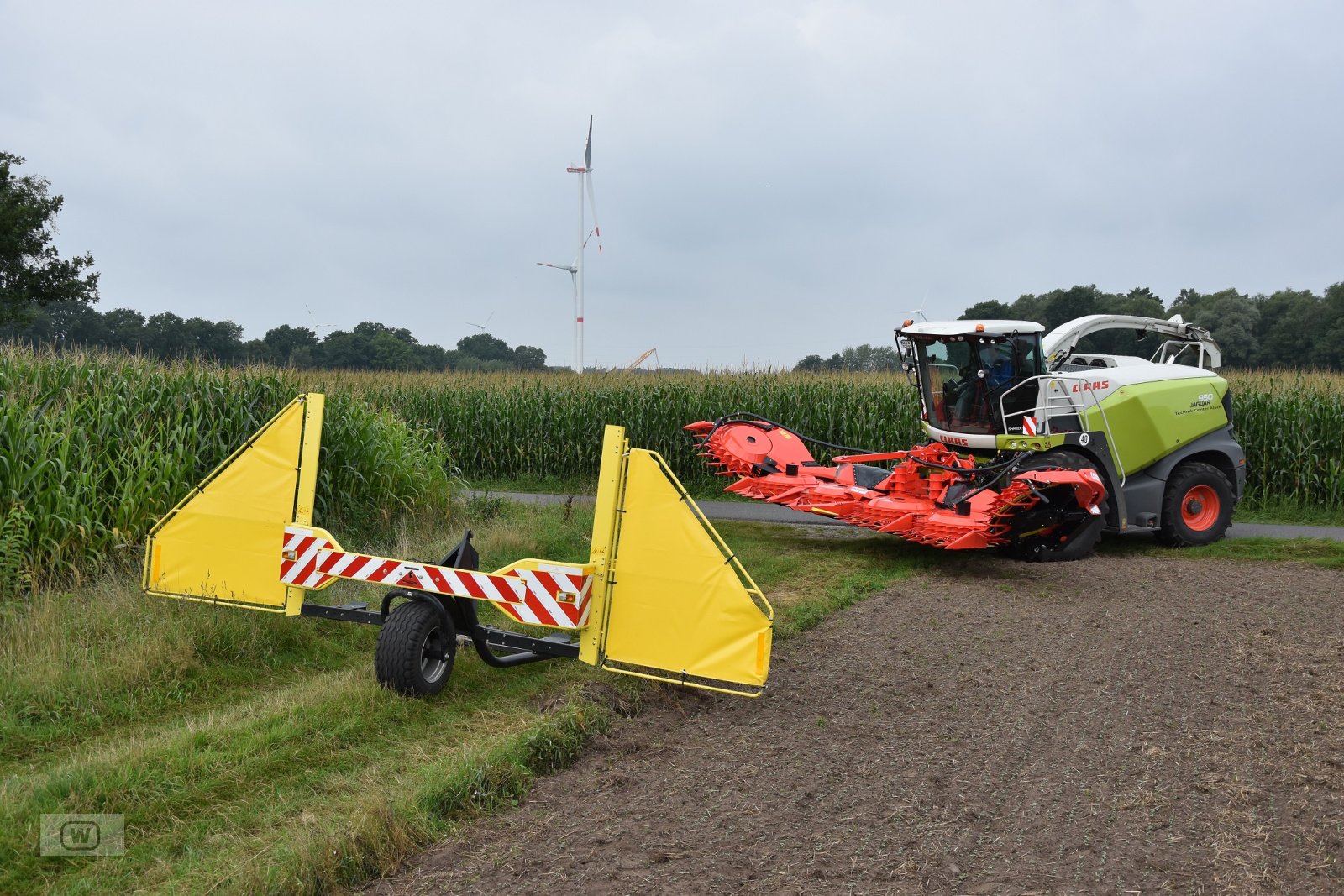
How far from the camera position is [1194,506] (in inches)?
498

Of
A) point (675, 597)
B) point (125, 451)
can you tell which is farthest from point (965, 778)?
point (125, 451)

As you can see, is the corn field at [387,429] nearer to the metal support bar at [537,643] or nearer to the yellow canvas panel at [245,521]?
the yellow canvas panel at [245,521]

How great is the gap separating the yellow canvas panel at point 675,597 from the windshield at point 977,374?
722 cm

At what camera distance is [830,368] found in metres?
20.6

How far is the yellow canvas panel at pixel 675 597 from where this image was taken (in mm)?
5395

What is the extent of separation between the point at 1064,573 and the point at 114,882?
9.23m

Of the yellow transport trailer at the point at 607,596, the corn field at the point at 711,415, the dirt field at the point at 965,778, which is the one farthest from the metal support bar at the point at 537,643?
the corn field at the point at 711,415

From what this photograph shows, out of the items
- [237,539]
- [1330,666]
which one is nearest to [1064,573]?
[1330,666]

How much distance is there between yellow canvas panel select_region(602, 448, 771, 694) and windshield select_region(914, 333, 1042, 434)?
722cm

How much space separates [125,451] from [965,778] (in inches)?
305

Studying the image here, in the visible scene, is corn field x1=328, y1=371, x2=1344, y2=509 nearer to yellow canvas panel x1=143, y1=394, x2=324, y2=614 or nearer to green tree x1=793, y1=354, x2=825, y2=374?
green tree x1=793, y1=354, x2=825, y2=374

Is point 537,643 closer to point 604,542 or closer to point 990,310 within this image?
point 604,542

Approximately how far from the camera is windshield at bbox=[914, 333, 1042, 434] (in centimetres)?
1183

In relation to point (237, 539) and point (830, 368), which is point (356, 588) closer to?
point (237, 539)
